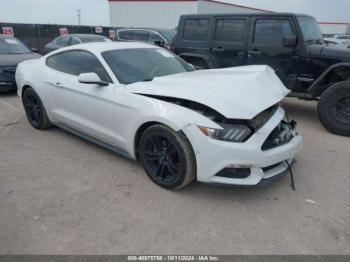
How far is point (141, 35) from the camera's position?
36.7ft

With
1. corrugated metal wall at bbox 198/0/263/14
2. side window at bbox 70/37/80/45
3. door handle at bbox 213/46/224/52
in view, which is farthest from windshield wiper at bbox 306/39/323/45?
corrugated metal wall at bbox 198/0/263/14

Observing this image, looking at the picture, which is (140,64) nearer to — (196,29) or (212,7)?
(196,29)

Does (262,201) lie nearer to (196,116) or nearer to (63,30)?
(196,116)

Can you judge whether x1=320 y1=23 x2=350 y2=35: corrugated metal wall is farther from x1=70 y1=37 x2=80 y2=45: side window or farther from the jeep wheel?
the jeep wheel

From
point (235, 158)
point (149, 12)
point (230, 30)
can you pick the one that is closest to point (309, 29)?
point (230, 30)

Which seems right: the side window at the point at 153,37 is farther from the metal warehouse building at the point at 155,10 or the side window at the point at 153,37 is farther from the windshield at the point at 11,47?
the metal warehouse building at the point at 155,10

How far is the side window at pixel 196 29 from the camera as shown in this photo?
6.74 metres

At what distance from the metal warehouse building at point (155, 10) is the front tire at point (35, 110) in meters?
21.9

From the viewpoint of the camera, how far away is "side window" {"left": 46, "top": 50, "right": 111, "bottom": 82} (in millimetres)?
3941

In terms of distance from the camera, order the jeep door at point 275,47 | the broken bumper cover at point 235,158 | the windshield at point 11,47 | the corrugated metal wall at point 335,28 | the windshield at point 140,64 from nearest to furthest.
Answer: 1. the broken bumper cover at point 235,158
2. the windshield at point 140,64
3. the jeep door at point 275,47
4. the windshield at point 11,47
5. the corrugated metal wall at point 335,28

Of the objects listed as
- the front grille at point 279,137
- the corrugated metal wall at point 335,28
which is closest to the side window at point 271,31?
the front grille at point 279,137

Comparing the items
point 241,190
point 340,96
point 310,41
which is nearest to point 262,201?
point 241,190

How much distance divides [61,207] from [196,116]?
64.3 inches

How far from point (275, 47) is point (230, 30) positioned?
1.05 m
